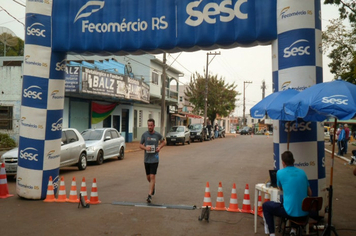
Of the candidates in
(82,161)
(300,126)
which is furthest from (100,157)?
(300,126)

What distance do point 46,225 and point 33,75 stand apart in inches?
150

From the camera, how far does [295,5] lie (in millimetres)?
6738

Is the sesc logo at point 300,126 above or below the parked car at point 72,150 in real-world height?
above

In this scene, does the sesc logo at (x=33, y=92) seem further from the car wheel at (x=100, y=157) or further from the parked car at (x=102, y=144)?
the car wheel at (x=100, y=157)

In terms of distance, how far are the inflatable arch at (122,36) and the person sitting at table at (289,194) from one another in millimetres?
1613

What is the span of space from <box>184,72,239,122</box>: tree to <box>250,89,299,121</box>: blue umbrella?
44.3 m

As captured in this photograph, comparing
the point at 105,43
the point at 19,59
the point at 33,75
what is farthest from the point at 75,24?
the point at 19,59

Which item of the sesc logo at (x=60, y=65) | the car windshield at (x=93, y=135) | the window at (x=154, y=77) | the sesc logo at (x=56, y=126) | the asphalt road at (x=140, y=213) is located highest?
the window at (x=154, y=77)

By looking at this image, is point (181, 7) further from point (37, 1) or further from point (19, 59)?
point (19, 59)

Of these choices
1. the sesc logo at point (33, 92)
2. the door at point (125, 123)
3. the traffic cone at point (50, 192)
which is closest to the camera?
the traffic cone at point (50, 192)

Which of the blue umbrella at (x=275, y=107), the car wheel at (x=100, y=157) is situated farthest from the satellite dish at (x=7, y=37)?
the blue umbrella at (x=275, y=107)

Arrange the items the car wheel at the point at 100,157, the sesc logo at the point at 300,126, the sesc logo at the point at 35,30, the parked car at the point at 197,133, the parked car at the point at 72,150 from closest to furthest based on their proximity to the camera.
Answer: the sesc logo at the point at 300,126
the sesc logo at the point at 35,30
the parked car at the point at 72,150
the car wheel at the point at 100,157
the parked car at the point at 197,133

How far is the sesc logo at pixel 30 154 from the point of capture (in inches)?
326

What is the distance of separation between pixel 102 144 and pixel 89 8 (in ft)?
27.9
